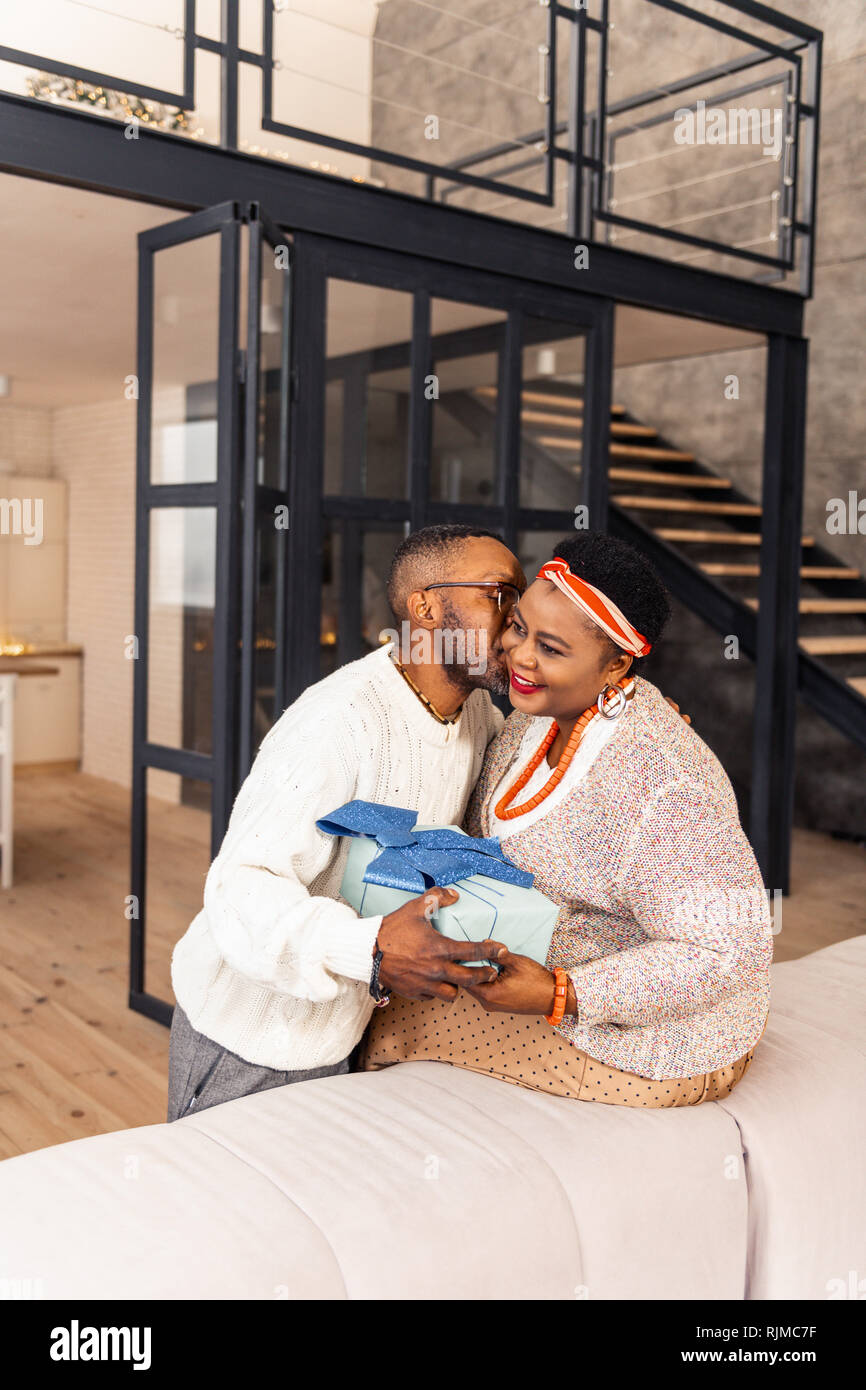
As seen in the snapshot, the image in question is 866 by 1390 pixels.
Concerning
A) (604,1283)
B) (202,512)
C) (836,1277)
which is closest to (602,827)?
(604,1283)

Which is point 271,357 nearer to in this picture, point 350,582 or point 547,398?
point 350,582

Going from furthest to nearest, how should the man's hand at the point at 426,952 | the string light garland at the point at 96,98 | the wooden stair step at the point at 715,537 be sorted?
the wooden stair step at the point at 715,537, the string light garland at the point at 96,98, the man's hand at the point at 426,952

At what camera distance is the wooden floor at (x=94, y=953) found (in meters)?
3.25

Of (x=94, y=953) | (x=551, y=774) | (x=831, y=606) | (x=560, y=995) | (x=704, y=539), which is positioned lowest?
(x=94, y=953)

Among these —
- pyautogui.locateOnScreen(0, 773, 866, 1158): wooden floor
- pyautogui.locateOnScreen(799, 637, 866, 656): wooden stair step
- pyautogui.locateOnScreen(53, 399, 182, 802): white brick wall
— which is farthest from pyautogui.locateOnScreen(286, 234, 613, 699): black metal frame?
pyautogui.locateOnScreen(53, 399, 182, 802): white brick wall

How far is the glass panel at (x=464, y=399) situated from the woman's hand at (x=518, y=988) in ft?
9.10

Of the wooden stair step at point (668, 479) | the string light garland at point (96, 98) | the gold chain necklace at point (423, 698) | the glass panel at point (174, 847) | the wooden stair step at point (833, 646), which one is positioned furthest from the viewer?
the wooden stair step at point (668, 479)

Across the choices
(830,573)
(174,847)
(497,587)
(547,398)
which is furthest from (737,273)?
(497,587)

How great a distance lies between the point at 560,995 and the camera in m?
1.56

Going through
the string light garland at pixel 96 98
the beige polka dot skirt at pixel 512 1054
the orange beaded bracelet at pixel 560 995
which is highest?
the string light garland at pixel 96 98

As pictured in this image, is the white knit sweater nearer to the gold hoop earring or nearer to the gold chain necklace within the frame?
the gold chain necklace

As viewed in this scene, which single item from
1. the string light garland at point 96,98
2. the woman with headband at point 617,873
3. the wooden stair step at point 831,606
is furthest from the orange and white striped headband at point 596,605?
the wooden stair step at point 831,606

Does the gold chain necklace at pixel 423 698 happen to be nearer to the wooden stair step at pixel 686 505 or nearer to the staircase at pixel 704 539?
the staircase at pixel 704 539

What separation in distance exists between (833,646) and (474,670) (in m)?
4.81
